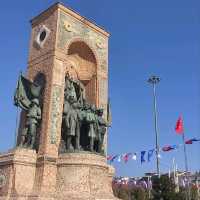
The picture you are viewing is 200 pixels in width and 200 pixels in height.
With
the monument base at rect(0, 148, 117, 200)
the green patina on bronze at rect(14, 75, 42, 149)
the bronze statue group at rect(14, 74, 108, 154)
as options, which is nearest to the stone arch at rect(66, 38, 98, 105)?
the bronze statue group at rect(14, 74, 108, 154)

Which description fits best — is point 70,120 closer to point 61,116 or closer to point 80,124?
point 61,116

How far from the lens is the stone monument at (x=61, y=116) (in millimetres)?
15117

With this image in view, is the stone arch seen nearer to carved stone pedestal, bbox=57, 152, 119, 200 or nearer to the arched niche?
the arched niche

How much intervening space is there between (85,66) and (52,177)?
302 inches

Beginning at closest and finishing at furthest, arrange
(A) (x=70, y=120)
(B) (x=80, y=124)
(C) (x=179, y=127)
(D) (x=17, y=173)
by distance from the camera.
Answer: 1. (D) (x=17, y=173)
2. (A) (x=70, y=120)
3. (B) (x=80, y=124)
4. (C) (x=179, y=127)

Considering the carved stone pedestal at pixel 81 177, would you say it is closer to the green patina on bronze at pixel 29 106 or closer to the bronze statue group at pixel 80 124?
the bronze statue group at pixel 80 124

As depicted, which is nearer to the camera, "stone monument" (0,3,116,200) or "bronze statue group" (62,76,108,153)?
"stone monument" (0,3,116,200)

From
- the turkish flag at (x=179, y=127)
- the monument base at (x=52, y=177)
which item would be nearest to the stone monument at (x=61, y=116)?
the monument base at (x=52, y=177)

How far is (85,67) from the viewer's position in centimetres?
2066

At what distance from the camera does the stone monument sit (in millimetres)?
15117

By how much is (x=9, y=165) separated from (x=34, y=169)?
111 centimetres

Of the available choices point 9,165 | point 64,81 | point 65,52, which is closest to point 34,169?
point 9,165

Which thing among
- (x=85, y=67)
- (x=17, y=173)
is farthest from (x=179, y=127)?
(x=17, y=173)

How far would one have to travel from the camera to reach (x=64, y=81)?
17516 mm
